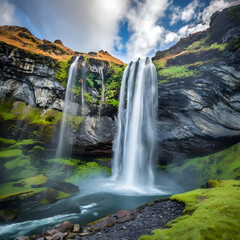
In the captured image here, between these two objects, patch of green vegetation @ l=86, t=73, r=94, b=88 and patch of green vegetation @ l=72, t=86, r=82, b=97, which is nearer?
patch of green vegetation @ l=72, t=86, r=82, b=97

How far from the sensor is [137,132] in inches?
872

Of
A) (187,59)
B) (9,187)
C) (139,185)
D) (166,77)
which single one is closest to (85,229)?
(9,187)

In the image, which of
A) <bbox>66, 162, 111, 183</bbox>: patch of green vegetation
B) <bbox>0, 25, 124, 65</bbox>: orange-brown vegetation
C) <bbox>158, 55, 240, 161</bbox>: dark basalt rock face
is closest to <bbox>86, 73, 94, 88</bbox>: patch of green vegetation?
<bbox>0, 25, 124, 65</bbox>: orange-brown vegetation

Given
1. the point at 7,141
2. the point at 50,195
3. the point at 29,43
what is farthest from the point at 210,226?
the point at 29,43

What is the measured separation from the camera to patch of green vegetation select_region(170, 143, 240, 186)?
1703 centimetres

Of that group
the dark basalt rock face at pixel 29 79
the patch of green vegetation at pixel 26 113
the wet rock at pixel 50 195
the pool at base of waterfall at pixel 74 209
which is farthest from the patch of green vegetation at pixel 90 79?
the wet rock at pixel 50 195

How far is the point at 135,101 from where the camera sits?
22.9 metres

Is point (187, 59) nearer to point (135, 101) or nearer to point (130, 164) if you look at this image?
point (135, 101)

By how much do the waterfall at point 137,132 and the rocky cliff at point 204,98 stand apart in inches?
55.5

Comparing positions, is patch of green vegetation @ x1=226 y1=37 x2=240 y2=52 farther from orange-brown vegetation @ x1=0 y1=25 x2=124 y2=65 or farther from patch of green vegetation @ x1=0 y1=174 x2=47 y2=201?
patch of green vegetation @ x1=0 y1=174 x2=47 y2=201

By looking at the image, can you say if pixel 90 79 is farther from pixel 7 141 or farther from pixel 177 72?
pixel 7 141

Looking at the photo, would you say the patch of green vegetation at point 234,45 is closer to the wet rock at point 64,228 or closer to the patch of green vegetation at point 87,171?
the patch of green vegetation at point 87,171

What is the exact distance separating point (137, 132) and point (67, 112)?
11694mm

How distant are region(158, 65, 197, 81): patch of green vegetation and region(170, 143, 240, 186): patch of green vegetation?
35.9 ft
